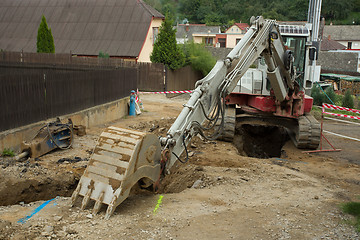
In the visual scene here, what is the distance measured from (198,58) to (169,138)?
22819mm

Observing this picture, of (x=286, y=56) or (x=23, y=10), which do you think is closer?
(x=286, y=56)

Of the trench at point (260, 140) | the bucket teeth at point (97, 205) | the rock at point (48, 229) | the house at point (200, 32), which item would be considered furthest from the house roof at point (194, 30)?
the rock at point (48, 229)

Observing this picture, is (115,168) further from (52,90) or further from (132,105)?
(132,105)

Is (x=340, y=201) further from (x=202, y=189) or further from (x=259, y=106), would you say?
(x=259, y=106)

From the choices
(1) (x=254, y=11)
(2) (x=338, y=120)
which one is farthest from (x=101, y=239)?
(1) (x=254, y=11)

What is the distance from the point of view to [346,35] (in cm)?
7100

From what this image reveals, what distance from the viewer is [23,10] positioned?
35469 millimetres

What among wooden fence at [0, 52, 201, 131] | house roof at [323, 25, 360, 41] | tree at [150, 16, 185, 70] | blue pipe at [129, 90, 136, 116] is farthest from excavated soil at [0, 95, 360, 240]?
house roof at [323, 25, 360, 41]

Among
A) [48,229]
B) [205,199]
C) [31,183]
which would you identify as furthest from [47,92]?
[48,229]

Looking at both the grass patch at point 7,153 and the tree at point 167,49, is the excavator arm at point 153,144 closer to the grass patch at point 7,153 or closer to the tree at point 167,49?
the grass patch at point 7,153

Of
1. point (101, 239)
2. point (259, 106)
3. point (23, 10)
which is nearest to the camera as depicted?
point (101, 239)

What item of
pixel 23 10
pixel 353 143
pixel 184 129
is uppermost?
pixel 23 10

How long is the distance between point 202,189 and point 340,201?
2.67 metres

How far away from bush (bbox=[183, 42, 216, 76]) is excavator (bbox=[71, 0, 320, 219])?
61.0ft
